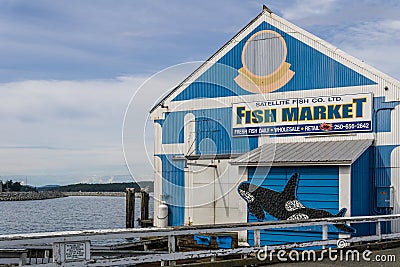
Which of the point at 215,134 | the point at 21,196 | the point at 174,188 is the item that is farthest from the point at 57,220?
the point at 21,196

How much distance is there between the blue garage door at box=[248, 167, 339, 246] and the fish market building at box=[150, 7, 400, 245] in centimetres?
3

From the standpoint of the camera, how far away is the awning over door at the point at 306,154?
1988cm

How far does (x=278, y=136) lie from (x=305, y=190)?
3.42 metres

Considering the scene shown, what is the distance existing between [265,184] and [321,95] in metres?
4.05

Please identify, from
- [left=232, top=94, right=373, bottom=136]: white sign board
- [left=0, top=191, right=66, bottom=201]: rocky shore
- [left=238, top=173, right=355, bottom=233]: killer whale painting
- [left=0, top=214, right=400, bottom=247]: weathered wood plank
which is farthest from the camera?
[left=0, top=191, right=66, bottom=201]: rocky shore

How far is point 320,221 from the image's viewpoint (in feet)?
44.9

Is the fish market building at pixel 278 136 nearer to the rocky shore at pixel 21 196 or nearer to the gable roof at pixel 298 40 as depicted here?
the gable roof at pixel 298 40

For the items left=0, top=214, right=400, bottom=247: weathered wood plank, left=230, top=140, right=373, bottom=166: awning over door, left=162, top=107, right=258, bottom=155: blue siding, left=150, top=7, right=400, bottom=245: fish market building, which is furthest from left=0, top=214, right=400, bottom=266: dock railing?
left=162, top=107, right=258, bottom=155: blue siding

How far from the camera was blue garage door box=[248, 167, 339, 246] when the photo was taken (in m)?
19.8

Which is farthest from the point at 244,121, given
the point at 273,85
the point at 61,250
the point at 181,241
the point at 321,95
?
the point at 61,250

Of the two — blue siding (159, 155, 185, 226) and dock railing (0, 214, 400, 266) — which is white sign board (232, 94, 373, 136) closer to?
blue siding (159, 155, 185, 226)

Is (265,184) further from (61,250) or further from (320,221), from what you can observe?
(61,250)

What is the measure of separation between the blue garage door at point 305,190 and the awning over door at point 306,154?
1.05ft

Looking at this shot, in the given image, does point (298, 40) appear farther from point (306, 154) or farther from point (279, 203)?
point (279, 203)
